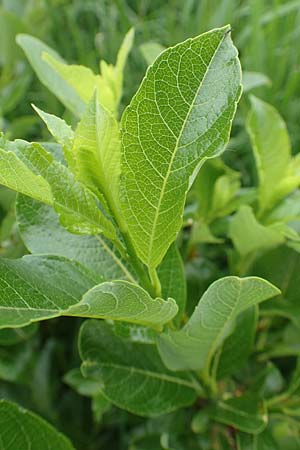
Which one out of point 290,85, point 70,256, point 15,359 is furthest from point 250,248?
point 290,85

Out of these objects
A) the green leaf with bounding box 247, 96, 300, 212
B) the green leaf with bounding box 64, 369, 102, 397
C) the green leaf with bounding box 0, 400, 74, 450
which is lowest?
the green leaf with bounding box 64, 369, 102, 397

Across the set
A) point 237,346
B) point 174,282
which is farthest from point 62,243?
point 237,346

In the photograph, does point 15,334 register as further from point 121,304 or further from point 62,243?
point 121,304

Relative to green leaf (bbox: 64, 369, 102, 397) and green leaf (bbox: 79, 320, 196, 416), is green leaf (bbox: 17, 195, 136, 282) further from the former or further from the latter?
green leaf (bbox: 64, 369, 102, 397)

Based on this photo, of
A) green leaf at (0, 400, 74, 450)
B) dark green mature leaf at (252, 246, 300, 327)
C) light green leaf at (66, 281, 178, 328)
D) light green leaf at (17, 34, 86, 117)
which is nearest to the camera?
light green leaf at (66, 281, 178, 328)

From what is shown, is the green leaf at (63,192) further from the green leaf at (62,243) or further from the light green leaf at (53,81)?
the light green leaf at (53,81)

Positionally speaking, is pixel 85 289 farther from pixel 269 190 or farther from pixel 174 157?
pixel 269 190

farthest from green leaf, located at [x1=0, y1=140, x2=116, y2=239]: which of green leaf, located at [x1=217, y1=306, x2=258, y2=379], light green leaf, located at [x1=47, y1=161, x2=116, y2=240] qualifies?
green leaf, located at [x1=217, y1=306, x2=258, y2=379]
